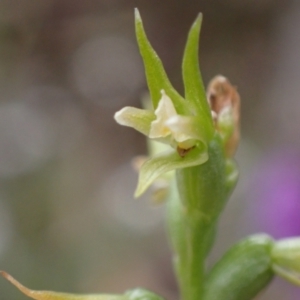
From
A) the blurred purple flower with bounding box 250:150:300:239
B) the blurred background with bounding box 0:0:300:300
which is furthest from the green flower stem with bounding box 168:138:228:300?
the blurred background with bounding box 0:0:300:300

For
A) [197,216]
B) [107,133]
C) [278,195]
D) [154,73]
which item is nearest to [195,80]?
[154,73]

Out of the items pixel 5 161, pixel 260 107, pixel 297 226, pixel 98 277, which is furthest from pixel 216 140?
pixel 260 107

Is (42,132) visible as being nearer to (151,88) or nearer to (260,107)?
(260,107)

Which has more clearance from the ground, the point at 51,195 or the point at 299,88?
the point at 299,88

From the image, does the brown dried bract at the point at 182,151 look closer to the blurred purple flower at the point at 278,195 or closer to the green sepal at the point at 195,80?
the green sepal at the point at 195,80

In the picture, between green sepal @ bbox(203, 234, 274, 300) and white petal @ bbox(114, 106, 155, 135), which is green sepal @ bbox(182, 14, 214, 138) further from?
green sepal @ bbox(203, 234, 274, 300)
